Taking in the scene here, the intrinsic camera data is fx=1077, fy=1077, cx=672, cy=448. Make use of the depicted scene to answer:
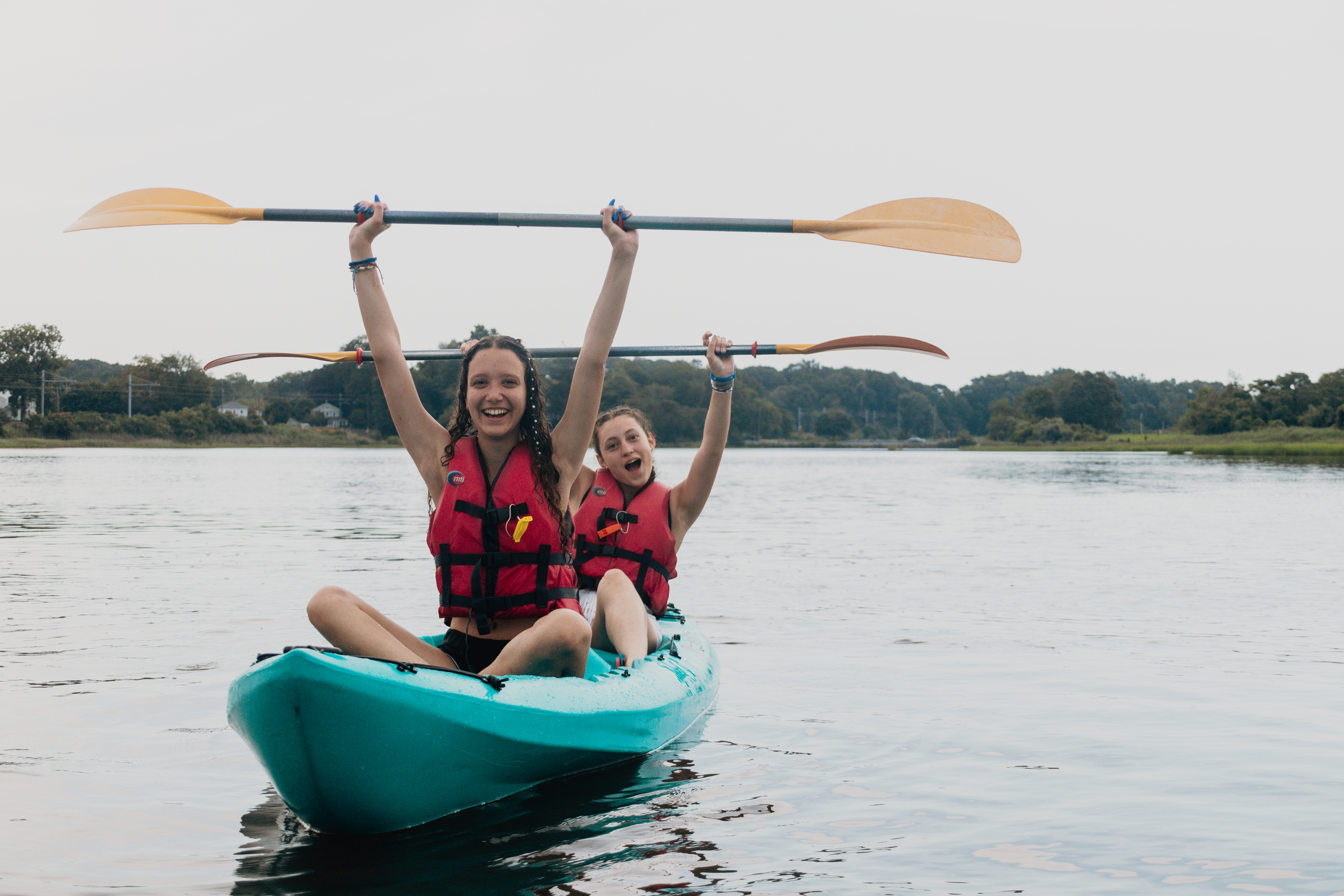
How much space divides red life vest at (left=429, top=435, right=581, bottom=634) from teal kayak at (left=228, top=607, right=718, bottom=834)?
26cm

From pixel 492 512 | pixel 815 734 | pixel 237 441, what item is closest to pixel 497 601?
pixel 492 512

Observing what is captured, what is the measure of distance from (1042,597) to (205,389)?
250 ft

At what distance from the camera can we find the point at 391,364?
10.4 ft

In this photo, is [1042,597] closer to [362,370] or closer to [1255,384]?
[1255,384]

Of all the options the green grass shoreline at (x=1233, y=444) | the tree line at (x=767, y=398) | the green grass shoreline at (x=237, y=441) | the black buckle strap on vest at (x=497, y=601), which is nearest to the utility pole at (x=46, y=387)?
the tree line at (x=767, y=398)

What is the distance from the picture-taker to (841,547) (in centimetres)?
1262

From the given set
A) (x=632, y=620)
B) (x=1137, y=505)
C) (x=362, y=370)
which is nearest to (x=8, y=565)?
(x=632, y=620)

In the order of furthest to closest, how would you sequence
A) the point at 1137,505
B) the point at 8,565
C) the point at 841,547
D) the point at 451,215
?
the point at 1137,505 < the point at 841,547 < the point at 8,565 < the point at 451,215

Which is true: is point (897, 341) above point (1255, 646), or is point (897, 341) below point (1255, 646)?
above

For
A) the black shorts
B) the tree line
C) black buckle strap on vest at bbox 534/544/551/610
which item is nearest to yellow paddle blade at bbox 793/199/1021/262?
black buckle strap on vest at bbox 534/544/551/610

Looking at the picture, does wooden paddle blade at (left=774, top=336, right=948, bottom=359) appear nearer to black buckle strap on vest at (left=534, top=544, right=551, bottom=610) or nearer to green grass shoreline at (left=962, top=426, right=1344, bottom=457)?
black buckle strap on vest at (left=534, top=544, right=551, bottom=610)

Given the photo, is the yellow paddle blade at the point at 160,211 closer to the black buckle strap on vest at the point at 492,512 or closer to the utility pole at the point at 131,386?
the black buckle strap on vest at the point at 492,512

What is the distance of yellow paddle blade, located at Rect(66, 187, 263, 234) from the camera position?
4211 millimetres

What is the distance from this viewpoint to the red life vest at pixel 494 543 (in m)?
3.23
